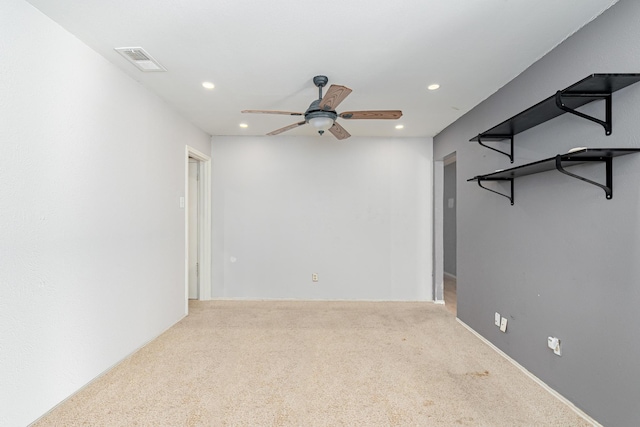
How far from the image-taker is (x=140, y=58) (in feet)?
7.25

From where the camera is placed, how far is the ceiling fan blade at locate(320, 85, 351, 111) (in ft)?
6.16

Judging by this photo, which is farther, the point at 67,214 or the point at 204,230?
the point at 204,230

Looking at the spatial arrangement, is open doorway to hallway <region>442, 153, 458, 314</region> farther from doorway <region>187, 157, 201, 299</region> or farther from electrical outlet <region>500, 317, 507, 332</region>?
doorway <region>187, 157, 201, 299</region>

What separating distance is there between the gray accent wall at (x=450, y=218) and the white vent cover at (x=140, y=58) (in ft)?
18.2

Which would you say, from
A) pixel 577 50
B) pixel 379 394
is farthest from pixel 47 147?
pixel 577 50

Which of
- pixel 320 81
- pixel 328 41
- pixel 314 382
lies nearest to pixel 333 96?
pixel 328 41

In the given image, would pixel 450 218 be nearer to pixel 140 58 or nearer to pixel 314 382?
pixel 314 382

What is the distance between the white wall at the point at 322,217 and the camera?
4.31 metres

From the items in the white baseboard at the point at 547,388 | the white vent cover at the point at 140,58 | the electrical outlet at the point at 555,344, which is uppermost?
the white vent cover at the point at 140,58

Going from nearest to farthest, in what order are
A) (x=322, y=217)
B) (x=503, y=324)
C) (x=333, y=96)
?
(x=333, y=96)
(x=503, y=324)
(x=322, y=217)

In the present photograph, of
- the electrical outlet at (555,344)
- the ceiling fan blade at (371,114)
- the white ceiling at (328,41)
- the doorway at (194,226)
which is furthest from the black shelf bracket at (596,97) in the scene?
the doorway at (194,226)

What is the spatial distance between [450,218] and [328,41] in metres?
5.30

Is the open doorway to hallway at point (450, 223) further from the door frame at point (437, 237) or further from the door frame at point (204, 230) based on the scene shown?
the door frame at point (204, 230)

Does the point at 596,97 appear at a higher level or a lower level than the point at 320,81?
lower
